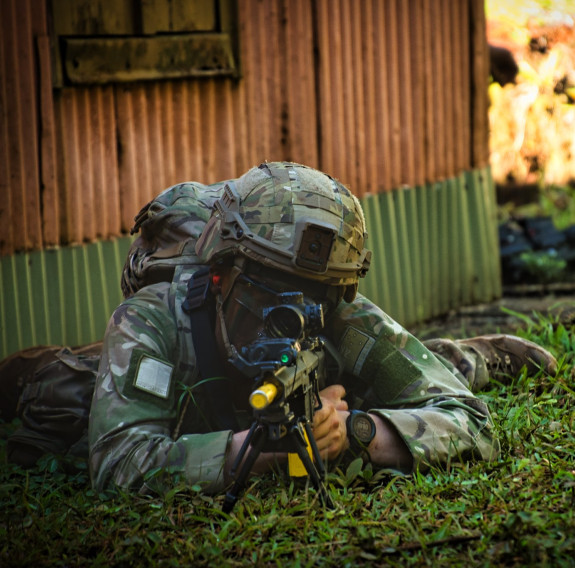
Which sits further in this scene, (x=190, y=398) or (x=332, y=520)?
(x=190, y=398)

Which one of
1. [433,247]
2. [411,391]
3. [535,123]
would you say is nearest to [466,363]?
[411,391]

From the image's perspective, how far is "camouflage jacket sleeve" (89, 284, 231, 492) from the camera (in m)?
3.21

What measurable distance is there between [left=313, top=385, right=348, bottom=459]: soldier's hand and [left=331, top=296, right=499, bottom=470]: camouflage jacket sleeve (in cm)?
19

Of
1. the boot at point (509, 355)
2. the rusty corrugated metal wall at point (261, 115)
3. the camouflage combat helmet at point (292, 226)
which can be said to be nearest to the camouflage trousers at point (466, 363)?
the boot at point (509, 355)

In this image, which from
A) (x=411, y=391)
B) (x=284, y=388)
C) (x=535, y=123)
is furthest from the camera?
(x=535, y=123)

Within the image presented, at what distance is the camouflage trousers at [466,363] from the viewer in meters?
4.46

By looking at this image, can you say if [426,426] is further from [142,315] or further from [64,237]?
[64,237]

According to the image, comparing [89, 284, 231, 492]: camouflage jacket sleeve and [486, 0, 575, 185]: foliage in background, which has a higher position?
[486, 0, 575, 185]: foliage in background

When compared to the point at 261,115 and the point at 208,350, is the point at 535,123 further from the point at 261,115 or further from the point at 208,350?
the point at 208,350

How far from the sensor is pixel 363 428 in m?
3.39

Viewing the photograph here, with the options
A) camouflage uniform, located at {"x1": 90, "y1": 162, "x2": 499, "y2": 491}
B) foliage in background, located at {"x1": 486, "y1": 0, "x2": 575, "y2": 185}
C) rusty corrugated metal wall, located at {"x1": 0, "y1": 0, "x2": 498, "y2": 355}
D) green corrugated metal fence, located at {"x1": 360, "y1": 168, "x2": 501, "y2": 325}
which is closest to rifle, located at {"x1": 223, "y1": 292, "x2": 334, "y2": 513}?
camouflage uniform, located at {"x1": 90, "y1": 162, "x2": 499, "y2": 491}

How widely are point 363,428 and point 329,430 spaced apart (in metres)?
0.16

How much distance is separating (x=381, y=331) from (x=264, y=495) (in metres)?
0.86

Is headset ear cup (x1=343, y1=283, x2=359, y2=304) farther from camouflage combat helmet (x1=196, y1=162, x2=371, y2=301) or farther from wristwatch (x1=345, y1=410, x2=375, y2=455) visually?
wristwatch (x1=345, y1=410, x2=375, y2=455)
